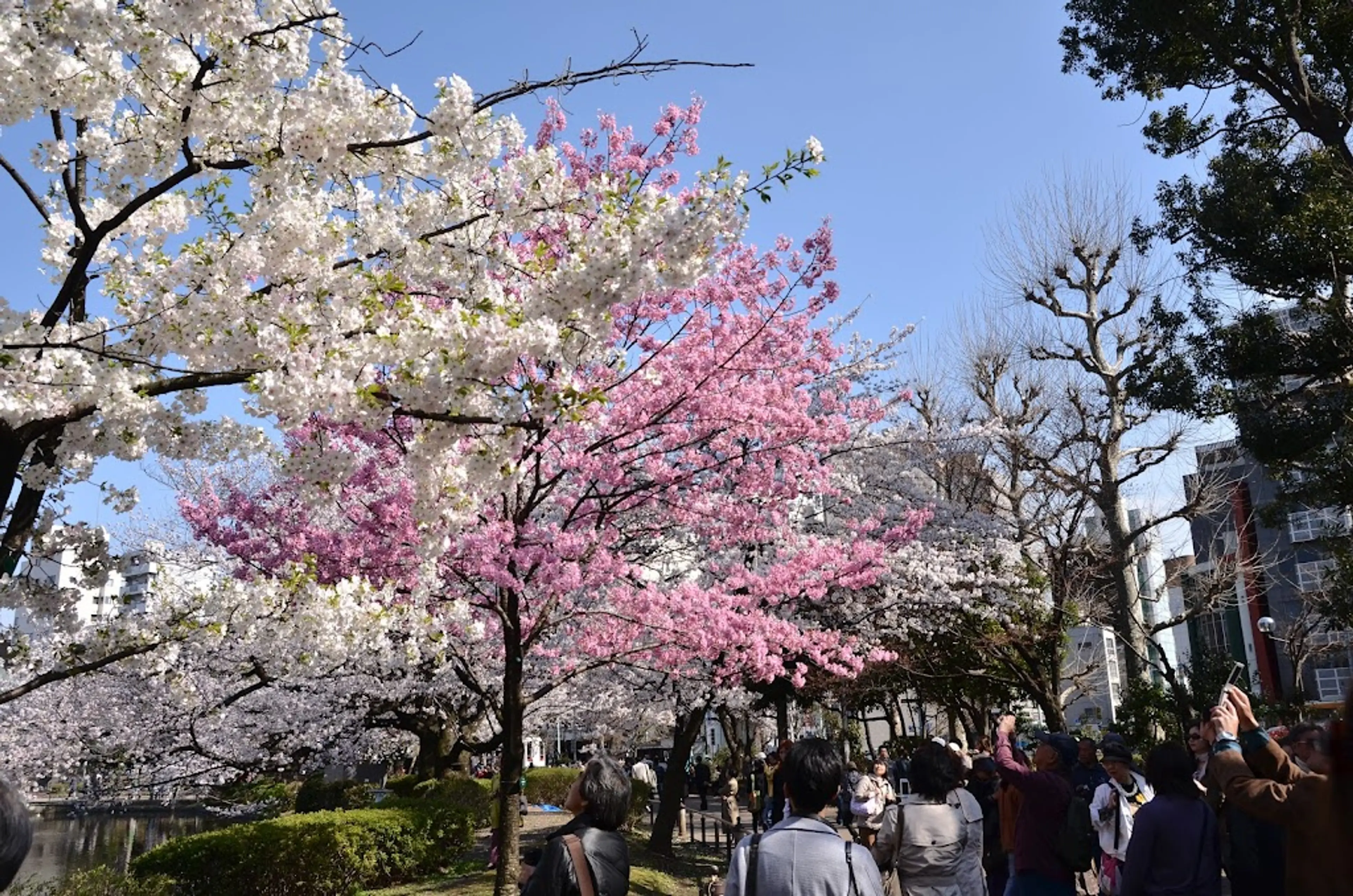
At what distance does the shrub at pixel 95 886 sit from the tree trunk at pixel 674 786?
22.2 ft

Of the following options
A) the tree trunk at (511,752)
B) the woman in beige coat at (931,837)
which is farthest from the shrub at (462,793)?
the woman in beige coat at (931,837)

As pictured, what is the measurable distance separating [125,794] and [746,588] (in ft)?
34.1

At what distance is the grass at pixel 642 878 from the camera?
10234 millimetres

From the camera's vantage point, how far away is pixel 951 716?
25.8 metres

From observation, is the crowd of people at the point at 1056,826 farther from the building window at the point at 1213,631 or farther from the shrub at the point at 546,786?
the building window at the point at 1213,631

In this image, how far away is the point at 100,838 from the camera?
76.8 feet

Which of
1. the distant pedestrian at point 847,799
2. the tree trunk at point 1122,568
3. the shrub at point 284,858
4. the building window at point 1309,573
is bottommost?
the shrub at point 284,858

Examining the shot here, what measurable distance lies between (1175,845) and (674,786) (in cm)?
1076

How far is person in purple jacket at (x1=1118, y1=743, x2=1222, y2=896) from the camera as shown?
13.8 ft

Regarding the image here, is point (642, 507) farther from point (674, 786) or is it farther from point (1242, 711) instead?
point (1242, 711)

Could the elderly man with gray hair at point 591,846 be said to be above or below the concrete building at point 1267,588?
below

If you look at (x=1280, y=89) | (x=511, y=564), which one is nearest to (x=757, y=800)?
(x=511, y=564)

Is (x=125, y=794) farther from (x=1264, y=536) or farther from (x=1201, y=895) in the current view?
(x=1264, y=536)

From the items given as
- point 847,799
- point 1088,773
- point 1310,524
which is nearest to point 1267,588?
point 1310,524
